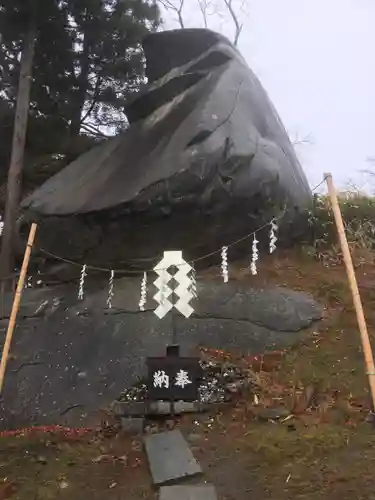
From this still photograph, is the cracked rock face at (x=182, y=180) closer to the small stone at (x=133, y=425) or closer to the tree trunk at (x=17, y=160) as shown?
the tree trunk at (x=17, y=160)

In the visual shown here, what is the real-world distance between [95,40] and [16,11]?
74.2 inches

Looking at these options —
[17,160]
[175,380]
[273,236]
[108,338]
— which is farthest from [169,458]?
[17,160]

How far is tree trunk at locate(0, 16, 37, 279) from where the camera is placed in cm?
1107

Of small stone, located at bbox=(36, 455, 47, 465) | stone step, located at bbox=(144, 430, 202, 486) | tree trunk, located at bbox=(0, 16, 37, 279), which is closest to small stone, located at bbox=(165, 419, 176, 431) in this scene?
stone step, located at bbox=(144, 430, 202, 486)

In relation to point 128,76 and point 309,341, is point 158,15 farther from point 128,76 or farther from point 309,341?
point 309,341

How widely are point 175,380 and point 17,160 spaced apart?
7129mm

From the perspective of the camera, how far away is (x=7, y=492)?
5000 mm

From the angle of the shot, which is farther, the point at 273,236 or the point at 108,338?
the point at 273,236

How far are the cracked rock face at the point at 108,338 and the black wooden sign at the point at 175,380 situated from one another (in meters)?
0.92

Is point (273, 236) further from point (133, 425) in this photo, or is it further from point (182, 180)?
point (133, 425)

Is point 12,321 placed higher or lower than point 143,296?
lower

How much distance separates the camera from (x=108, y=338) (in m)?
7.64

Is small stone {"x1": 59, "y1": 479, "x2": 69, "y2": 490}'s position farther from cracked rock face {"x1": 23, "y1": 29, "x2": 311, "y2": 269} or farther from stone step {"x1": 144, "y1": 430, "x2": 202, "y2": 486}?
cracked rock face {"x1": 23, "y1": 29, "x2": 311, "y2": 269}

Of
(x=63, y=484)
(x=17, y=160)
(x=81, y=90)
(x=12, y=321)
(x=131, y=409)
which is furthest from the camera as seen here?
(x=81, y=90)
